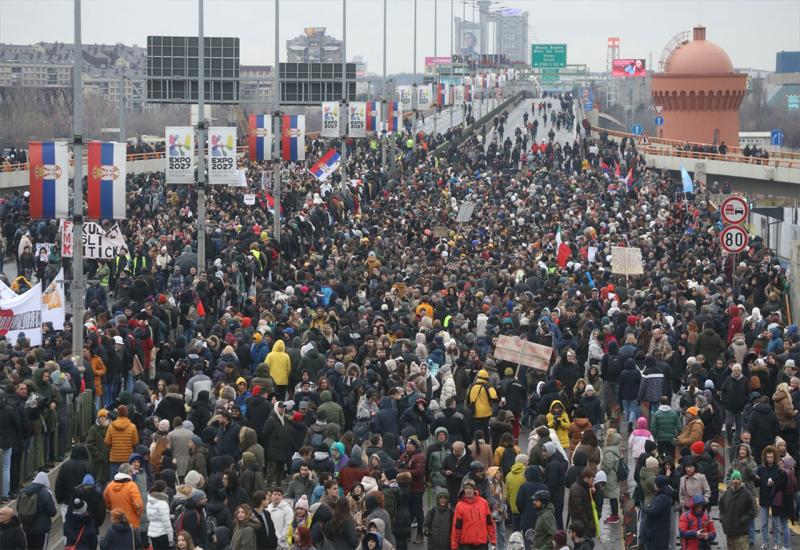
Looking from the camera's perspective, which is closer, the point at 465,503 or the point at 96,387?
the point at 465,503

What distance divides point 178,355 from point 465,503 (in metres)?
8.68

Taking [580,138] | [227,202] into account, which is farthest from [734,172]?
[227,202]

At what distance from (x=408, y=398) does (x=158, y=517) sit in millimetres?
4820

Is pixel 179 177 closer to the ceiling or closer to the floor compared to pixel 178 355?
closer to the ceiling

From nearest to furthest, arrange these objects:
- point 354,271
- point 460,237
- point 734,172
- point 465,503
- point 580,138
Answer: point 465,503, point 354,271, point 460,237, point 734,172, point 580,138

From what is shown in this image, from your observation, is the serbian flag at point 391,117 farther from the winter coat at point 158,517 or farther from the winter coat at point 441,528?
the winter coat at point 158,517

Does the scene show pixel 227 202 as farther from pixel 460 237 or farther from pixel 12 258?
pixel 460 237

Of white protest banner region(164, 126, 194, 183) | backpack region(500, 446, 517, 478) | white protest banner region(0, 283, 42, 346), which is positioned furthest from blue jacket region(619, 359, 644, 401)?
white protest banner region(164, 126, 194, 183)

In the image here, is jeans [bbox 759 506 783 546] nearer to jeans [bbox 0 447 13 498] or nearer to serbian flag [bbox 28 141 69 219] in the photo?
jeans [bbox 0 447 13 498]

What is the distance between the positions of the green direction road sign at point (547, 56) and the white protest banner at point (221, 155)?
508 ft

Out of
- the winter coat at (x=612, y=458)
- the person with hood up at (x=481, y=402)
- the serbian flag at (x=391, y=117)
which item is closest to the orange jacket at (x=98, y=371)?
the person with hood up at (x=481, y=402)

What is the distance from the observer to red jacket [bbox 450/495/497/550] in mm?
14203

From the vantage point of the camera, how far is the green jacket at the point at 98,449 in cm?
1727

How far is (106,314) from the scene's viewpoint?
2433cm
